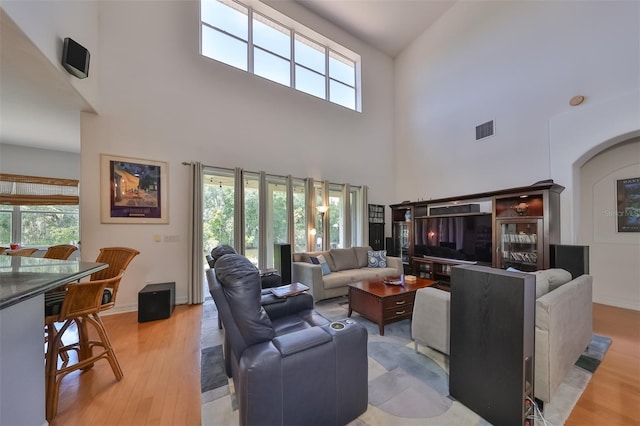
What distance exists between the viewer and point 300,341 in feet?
4.33

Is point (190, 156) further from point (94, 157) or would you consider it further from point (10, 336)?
point (10, 336)

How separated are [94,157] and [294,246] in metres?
3.56

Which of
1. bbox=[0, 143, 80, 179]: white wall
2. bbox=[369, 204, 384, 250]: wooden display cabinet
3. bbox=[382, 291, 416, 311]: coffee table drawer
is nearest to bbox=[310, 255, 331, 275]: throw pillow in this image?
bbox=[382, 291, 416, 311]: coffee table drawer

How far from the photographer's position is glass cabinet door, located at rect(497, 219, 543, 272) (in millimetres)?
3552

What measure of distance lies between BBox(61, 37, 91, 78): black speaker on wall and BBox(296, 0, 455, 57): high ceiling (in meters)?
4.50

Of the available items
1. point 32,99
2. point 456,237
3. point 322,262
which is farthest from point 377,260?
point 32,99

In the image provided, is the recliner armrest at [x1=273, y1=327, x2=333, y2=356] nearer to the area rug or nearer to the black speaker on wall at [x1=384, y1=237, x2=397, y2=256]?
the area rug

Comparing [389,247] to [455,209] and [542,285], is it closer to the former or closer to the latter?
[455,209]

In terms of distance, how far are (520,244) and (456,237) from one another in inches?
39.7

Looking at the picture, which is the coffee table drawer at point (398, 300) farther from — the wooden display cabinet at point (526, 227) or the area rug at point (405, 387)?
the wooden display cabinet at point (526, 227)

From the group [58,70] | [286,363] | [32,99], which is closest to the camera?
[286,363]

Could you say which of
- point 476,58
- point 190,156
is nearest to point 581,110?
point 476,58

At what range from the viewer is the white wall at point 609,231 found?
11.4ft

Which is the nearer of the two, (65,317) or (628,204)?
(65,317)
